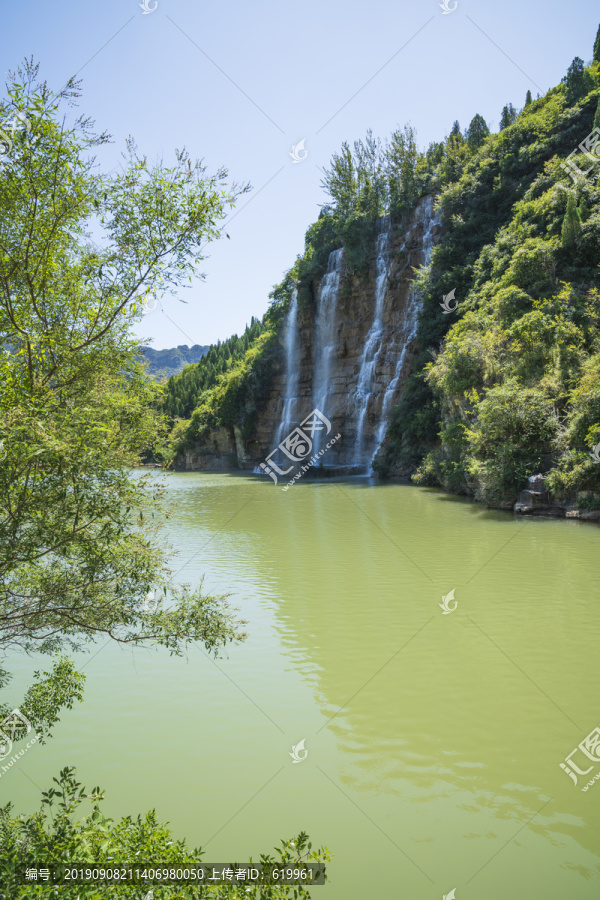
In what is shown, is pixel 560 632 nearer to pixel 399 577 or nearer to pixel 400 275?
pixel 399 577

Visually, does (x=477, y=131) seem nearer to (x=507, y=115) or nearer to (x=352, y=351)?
(x=507, y=115)

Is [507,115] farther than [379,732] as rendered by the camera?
Yes

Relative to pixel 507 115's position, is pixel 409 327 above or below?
below

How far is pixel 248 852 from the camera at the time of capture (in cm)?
408

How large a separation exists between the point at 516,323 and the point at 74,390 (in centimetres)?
1947

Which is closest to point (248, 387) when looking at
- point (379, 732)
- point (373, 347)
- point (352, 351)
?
point (352, 351)

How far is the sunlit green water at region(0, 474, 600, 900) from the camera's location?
4.12m

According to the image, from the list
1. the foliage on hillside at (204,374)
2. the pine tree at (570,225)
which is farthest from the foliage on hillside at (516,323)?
the foliage on hillside at (204,374)

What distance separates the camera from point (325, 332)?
4497 cm

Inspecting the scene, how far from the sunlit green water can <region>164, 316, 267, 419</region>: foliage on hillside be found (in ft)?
208

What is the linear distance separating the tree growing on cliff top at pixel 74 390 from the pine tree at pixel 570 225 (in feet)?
72.8

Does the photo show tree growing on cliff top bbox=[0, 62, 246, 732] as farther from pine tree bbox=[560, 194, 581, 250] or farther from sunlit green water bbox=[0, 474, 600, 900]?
pine tree bbox=[560, 194, 581, 250]

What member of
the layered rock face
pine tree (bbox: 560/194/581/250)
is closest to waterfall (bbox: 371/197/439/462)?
the layered rock face

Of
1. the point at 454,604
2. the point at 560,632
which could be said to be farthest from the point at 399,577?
the point at 560,632
